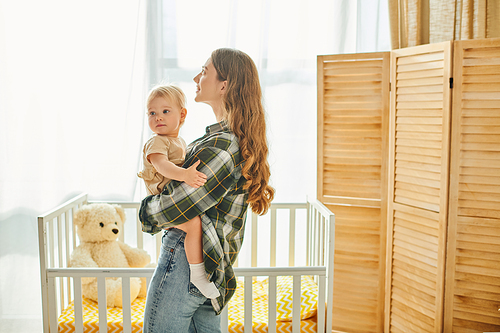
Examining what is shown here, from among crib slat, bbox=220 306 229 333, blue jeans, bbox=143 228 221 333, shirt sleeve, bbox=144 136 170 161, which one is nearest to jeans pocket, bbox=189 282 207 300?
blue jeans, bbox=143 228 221 333

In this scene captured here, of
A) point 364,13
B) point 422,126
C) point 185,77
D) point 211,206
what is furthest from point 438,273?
point 185,77

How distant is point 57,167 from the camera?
228cm

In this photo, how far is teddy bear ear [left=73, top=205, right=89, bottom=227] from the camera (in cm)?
195

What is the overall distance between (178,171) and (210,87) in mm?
257

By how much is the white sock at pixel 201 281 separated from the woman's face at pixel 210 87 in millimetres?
453

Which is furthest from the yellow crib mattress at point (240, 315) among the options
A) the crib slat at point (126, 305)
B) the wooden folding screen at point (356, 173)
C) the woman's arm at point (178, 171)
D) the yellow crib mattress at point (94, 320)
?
the woman's arm at point (178, 171)

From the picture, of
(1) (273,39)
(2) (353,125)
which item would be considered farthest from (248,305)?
(1) (273,39)

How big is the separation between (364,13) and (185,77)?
1.12 meters

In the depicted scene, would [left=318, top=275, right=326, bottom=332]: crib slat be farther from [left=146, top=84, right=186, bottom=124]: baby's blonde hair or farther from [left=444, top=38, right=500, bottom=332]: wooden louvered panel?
[left=146, top=84, right=186, bottom=124]: baby's blonde hair

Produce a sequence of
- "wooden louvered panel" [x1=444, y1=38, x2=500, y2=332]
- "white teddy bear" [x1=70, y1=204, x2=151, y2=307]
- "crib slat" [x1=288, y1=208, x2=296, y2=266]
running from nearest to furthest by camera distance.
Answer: "wooden louvered panel" [x1=444, y1=38, x2=500, y2=332]
"white teddy bear" [x1=70, y1=204, x2=151, y2=307]
"crib slat" [x1=288, y1=208, x2=296, y2=266]

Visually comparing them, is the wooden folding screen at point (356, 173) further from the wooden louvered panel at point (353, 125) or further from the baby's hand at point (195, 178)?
the baby's hand at point (195, 178)

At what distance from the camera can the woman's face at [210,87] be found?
3.61 ft

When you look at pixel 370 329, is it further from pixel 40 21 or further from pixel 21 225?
pixel 40 21

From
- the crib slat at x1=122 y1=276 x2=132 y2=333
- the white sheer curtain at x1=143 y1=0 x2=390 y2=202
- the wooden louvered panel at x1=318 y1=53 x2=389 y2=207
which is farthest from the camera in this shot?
the white sheer curtain at x1=143 y1=0 x2=390 y2=202
